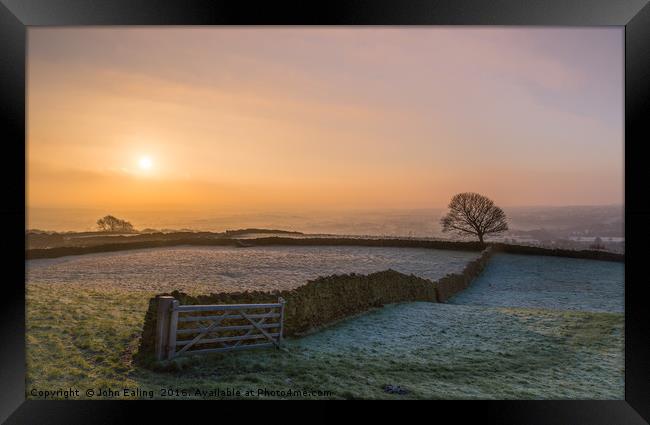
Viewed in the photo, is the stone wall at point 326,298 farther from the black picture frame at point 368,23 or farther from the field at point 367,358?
the black picture frame at point 368,23

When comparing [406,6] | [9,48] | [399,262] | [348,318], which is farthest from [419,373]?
[399,262]

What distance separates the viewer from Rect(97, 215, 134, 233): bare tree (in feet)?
88.5

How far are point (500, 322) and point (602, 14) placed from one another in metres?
7.44

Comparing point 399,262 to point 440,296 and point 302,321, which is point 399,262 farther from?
point 302,321

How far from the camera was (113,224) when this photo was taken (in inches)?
1108

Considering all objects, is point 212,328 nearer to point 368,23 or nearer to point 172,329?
point 172,329

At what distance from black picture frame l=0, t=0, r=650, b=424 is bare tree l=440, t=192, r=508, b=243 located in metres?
26.1

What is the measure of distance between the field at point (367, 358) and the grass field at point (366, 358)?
0.02 metres

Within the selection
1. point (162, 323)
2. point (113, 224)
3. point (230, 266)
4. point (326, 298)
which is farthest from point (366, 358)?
point (113, 224)

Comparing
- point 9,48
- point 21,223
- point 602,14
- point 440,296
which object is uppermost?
point 602,14

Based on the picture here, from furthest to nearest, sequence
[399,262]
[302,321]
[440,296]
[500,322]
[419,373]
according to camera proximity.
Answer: [399,262] < [440,296] < [500,322] < [302,321] < [419,373]

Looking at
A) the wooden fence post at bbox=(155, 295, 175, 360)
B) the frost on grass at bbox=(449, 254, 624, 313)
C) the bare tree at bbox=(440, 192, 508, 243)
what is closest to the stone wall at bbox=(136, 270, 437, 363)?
the wooden fence post at bbox=(155, 295, 175, 360)

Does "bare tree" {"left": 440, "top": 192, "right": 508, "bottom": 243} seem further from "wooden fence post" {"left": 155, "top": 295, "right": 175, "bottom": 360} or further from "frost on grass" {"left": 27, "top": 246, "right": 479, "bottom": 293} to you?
"wooden fence post" {"left": 155, "top": 295, "right": 175, "bottom": 360}

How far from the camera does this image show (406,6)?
5.56 meters
